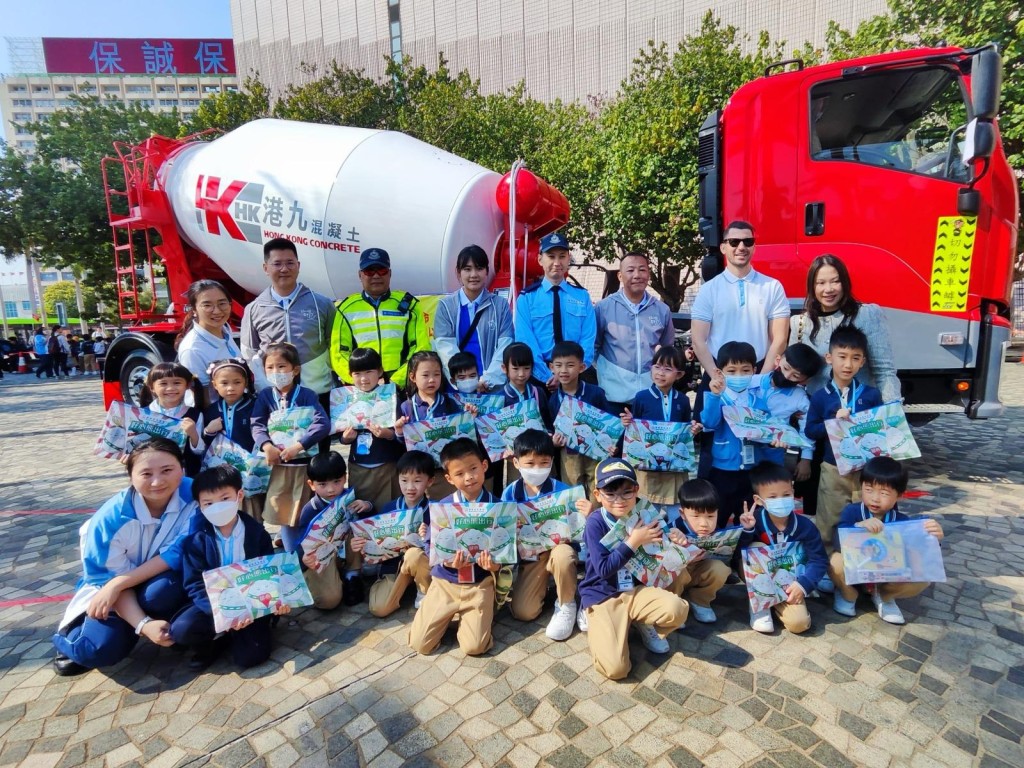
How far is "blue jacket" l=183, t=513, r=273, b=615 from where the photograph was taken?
95.9 inches

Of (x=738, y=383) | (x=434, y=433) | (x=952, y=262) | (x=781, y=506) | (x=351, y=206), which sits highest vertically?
(x=351, y=206)

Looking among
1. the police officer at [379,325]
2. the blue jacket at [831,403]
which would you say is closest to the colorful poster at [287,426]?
the police officer at [379,325]

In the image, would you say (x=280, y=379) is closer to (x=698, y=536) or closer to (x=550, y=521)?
(x=550, y=521)

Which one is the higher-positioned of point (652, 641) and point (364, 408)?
point (364, 408)

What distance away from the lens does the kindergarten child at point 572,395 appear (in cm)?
317

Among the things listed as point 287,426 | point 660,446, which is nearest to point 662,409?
point 660,446

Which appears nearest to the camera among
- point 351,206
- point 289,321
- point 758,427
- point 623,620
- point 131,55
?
point 623,620

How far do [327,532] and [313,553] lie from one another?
12 cm

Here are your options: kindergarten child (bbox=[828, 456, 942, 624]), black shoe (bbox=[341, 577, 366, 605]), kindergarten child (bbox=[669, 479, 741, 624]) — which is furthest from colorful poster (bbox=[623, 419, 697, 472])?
black shoe (bbox=[341, 577, 366, 605])

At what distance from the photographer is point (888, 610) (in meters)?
2.64

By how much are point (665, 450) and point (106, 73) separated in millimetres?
64233

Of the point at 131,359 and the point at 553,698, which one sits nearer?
the point at 553,698

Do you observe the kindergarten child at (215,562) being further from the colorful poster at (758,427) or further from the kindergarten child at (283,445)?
the colorful poster at (758,427)

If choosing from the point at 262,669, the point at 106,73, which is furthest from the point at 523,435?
the point at 106,73
